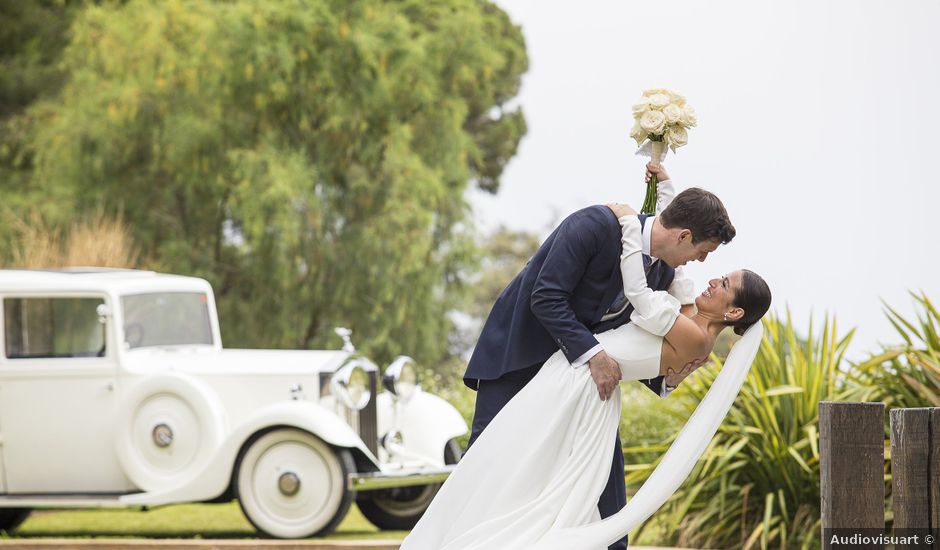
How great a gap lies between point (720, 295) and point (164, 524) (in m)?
6.68

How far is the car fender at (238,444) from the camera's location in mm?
8133

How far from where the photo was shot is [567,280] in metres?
3.85

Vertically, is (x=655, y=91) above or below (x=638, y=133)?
above

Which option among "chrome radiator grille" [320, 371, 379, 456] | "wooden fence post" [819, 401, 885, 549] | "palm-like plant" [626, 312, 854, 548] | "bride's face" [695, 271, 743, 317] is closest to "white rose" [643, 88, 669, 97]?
"bride's face" [695, 271, 743, 317]

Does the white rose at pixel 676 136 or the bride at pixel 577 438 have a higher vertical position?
the white rose at pixel 676 136

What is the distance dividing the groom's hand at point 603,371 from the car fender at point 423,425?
5234 millimetres

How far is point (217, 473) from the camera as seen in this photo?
8242 mm

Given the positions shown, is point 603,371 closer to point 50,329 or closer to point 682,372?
point 682,372

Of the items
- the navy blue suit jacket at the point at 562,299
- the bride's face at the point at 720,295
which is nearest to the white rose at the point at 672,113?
the navy blue suit jacket at the point at 562,299

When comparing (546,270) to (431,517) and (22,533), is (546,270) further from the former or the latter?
(22,533)

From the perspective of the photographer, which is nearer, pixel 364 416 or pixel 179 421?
pixel 179 421

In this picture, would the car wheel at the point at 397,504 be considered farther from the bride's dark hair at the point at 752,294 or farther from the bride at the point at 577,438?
the bride's dark hair at the point at 752,294

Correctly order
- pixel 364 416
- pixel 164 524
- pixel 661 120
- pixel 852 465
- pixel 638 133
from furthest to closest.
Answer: pixel 164 524 < pixel 364 416 < pixel 638 133 < pixel 661 120 < pixel 852 465

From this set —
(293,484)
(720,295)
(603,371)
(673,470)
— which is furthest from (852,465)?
(293,484)
